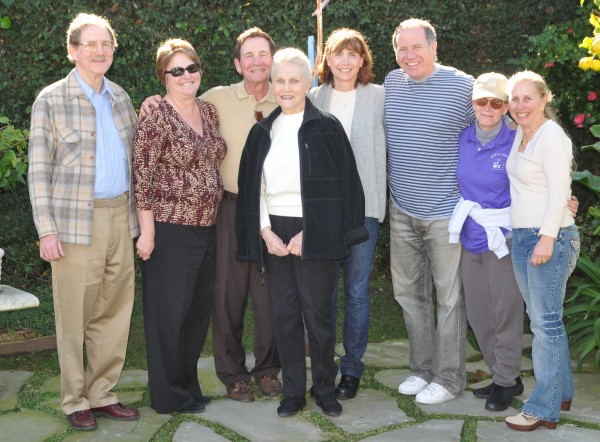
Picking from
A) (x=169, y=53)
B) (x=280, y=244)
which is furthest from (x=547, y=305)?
(x=169, y=53)

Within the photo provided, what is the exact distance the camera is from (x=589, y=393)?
4.77 meters

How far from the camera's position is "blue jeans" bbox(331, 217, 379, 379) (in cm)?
464

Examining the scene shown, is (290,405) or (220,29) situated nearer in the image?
(290,405)

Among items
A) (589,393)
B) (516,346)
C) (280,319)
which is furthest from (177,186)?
(589,393)

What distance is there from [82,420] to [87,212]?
1.03 meters

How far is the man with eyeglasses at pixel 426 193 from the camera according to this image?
452cm

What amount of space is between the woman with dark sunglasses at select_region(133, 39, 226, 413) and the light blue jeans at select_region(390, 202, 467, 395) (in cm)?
102

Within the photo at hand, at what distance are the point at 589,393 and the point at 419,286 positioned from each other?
3.56 ft

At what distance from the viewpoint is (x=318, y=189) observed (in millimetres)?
4270

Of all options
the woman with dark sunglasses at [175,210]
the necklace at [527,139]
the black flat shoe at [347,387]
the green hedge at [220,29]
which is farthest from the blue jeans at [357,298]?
the green hedge at [220,29]

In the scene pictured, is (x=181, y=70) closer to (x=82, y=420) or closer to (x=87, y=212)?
(x=87, y=212)

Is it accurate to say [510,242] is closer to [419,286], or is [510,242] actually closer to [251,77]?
[419,286]

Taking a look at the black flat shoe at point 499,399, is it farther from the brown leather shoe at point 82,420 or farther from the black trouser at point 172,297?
Result: the brown leather shoe at point 82,420

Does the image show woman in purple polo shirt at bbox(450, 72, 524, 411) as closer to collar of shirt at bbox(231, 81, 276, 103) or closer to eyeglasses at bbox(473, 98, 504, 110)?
eyeglasses at bbox(473, 98, 504, 110)
